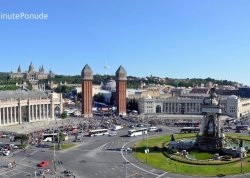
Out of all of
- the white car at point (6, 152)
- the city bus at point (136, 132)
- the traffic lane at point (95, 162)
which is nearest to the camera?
the traffic lane at point (95, 162)

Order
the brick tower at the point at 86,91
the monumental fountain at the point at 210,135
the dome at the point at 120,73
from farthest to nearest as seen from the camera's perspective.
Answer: the dome at the point at 120,73 < the brick tower at the point at 86,91 < the monumental fountain at the point at 210,135

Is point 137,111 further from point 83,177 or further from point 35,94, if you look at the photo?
point 83,177

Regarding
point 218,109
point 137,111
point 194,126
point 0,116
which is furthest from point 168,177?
point 137,111

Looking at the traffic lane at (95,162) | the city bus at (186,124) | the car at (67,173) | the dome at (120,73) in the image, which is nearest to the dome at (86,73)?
the dome at (120,73)

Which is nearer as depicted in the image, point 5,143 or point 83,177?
point 83,177

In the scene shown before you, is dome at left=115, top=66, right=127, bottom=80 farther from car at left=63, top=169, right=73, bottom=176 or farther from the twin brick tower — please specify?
car at left=63, top=169, right=73, bottom=176

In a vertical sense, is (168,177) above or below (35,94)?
below

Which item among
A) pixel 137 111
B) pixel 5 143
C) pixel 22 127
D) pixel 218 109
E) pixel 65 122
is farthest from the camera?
pixel 137 111

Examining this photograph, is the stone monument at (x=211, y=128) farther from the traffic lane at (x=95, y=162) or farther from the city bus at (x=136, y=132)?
the city bus at (x=136, y=132)
